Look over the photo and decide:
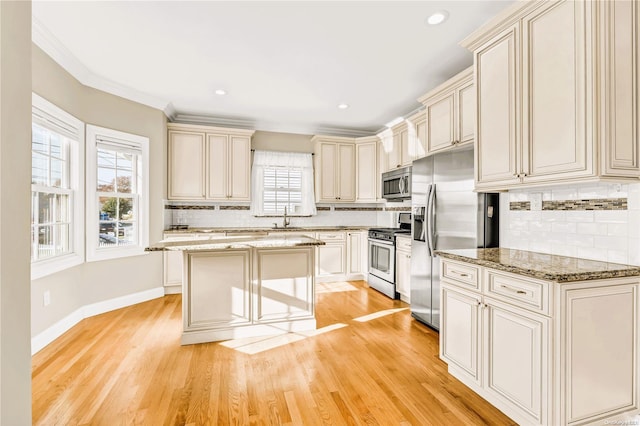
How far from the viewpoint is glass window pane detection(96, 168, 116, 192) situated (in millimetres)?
3791

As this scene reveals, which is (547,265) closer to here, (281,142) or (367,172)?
(367,172)

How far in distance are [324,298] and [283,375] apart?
6.75 feet

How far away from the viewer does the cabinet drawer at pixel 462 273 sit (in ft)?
6.84

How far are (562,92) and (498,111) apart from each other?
17.0 inches

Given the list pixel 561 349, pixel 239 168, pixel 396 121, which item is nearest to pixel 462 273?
pixel 561 349

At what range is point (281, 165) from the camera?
556 centimetres

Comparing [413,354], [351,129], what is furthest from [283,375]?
[351,129]

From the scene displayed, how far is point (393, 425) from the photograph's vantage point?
1.80 metres

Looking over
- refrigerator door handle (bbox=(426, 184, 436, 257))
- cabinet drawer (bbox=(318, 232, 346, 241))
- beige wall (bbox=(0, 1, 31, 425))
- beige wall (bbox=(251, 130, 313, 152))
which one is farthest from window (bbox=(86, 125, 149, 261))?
refrigerator door handle (bbox=(426, 184, 436, 257))

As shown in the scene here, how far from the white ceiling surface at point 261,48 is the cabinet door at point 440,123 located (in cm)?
38

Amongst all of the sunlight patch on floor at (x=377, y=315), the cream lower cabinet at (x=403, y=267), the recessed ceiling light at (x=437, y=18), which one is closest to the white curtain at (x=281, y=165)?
the cream lower cabinet at (x=403, y=267)

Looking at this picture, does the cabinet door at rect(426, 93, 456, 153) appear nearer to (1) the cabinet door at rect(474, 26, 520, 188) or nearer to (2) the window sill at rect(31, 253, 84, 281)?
(1) the cabinet door at rect(474, 26, 520, 188)

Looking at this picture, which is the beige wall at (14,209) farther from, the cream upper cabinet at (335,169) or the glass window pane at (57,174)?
the cream upper cabinet at (335,169)

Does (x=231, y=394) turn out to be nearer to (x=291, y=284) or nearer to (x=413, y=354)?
(x=291, y=284)
